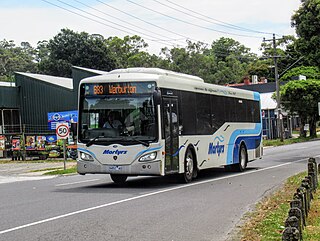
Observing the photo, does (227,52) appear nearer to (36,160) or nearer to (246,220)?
(36,160)

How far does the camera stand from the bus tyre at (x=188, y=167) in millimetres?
17359

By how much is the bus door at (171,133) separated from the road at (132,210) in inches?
26.6

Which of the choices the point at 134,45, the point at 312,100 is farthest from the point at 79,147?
the point at 134,45

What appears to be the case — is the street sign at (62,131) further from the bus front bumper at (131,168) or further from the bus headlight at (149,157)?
the bus headlight at (149,157)

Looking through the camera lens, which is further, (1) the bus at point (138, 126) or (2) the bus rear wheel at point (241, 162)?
(2) the bus rear wheel at point (241, 162)

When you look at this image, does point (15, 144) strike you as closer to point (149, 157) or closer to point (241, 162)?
point (241, 162)

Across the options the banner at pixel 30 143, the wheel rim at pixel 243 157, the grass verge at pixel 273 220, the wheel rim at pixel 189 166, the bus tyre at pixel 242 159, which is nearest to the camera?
the grass verge at pixel 273 220

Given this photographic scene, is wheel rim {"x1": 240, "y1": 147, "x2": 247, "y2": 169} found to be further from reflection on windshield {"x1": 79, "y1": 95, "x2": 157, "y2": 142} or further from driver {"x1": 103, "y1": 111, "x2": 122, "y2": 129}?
driver {"x1": 103, "y1": 111, "x2": 122, "y2": 129}

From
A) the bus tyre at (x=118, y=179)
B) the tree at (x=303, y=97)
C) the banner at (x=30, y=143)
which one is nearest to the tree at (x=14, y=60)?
the tree at (x=303, y=97)

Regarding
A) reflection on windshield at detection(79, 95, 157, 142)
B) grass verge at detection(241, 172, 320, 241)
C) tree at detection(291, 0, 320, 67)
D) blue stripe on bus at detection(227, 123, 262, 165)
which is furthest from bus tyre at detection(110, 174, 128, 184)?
tree at detection(291, 0, 320, 67)

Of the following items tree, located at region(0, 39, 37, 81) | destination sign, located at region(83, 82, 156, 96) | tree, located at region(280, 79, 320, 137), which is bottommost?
destination sign, located at region(83, 82, 156, 96)

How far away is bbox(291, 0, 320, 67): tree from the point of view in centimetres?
3198

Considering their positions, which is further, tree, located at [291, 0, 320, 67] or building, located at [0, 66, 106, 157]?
building, located at [0, 66, 106, 157]

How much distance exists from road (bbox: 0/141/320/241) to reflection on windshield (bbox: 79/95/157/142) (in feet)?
4.92
